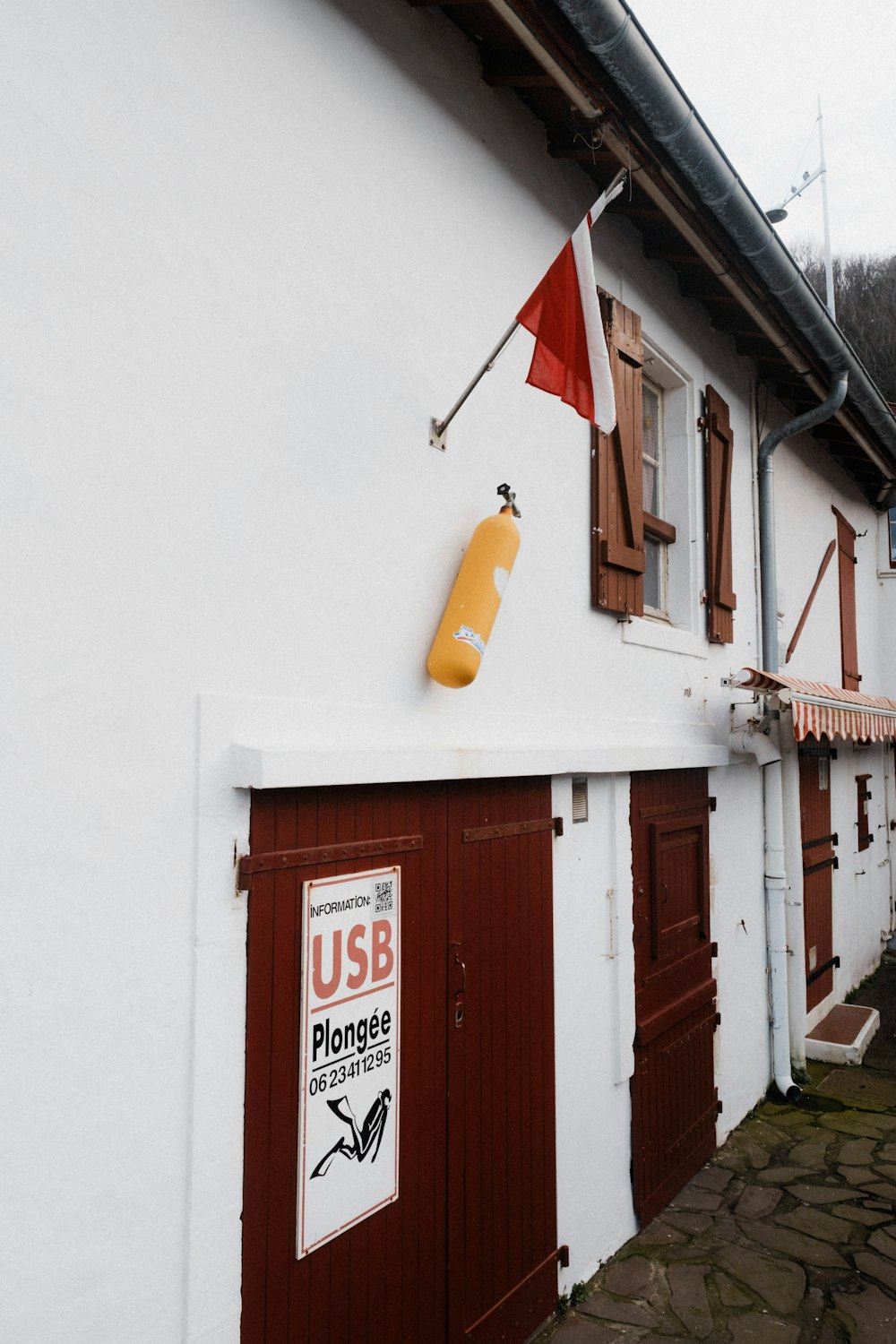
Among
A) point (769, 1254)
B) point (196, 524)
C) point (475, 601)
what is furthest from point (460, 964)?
point (769, 1254)

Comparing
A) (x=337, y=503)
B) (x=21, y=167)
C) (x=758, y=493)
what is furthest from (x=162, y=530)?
(x=758, y=493)

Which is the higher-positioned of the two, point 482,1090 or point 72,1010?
point 72,1010

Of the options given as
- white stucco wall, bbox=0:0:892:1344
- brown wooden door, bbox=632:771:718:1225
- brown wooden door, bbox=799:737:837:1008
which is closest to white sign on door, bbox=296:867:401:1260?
white stucco wall, bbox=0:0:892:1344

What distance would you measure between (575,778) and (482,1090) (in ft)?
5.09

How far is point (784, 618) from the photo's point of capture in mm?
7793

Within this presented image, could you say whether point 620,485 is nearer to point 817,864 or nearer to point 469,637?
point 469,637

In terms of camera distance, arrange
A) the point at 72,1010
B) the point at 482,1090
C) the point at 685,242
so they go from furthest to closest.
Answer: the point at 685,242 < the point at 482,1090 < the point at 72,1010

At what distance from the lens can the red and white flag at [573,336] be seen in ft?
10.5

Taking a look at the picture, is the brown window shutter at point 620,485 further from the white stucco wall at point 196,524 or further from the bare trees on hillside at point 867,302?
the bare trees on hillside at point 867,302

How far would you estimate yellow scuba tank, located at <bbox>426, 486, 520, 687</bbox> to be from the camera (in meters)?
3.27

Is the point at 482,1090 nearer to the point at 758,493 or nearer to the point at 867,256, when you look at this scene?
the point at 758,493

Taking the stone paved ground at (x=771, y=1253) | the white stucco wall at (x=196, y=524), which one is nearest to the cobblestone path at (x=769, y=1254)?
the stone paved ground at (x=771, y=1253)

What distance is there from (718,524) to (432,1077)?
423 cm

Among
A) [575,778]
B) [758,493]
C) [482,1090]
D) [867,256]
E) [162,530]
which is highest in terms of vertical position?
[867,256]
